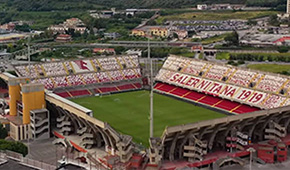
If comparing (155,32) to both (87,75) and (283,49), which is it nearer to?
(283,49)

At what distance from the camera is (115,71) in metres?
67.8

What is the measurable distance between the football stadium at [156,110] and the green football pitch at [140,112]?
0.35 ft

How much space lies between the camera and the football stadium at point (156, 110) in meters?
38.1

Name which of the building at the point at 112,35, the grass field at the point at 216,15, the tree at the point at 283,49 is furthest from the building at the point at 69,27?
the tree at the point at 283,49

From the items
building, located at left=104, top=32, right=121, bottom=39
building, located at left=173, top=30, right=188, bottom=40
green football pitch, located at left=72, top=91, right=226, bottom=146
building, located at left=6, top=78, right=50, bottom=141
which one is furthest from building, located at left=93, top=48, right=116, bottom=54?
building, located at left=6, top=78, right=50, bottom=141

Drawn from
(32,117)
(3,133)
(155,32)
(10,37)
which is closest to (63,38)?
(10,37)

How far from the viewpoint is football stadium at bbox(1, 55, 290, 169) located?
38.1 m

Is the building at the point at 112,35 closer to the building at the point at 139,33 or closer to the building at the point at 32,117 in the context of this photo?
the building at the point at 139,33

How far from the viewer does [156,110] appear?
182ft

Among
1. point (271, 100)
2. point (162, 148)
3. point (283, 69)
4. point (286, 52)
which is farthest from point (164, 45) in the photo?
point (162, 148)

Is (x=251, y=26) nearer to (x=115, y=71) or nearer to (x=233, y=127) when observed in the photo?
(x=115, y=71)

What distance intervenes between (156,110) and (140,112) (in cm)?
213

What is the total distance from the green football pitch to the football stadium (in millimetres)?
108

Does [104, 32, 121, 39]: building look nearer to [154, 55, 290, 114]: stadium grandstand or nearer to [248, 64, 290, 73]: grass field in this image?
[248, 64, 290, 73]: grass field
